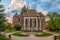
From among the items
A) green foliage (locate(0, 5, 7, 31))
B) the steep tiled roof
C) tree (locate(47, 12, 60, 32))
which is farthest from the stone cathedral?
green foliage (locate(0, 5, 7, 31))

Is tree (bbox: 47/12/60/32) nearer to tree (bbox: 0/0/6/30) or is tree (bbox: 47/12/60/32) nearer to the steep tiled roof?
the steep tiled roof

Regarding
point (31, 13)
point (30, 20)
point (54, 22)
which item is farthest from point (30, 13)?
point (54, 22)

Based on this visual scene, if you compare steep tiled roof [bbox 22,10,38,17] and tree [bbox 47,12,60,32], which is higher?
steep tiled roof [bbox 22,10,38,17]

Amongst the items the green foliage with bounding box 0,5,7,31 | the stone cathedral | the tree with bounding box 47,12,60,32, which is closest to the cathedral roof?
the stone cathedral

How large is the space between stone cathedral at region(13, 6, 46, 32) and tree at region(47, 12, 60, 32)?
0.77 feet

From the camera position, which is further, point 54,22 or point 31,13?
point 54,22

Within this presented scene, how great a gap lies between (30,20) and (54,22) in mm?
798

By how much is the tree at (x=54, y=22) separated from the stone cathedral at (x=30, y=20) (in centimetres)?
24

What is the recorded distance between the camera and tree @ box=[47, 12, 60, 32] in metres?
8.30

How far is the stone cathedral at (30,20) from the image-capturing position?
8273 mm

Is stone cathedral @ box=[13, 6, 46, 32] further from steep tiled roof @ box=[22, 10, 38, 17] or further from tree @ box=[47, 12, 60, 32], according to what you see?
tree @ box=[47, 12, 60, 32]

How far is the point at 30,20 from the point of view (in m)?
8.36

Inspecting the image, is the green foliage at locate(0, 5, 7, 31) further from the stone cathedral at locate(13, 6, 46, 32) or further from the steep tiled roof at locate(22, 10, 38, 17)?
the steep tiled roof at locate(22, 10, 38, 17)

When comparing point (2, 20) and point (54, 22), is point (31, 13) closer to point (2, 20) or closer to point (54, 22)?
point (54, 22)
